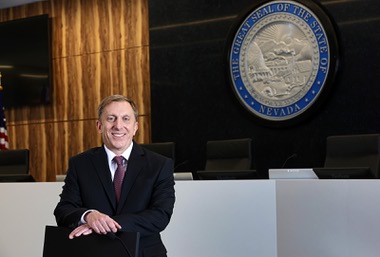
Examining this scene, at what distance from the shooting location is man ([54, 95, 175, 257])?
6.61 ft

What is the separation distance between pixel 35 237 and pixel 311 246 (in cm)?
194

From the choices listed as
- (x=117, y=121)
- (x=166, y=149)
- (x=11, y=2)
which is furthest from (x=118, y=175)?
(x=11, y=2)

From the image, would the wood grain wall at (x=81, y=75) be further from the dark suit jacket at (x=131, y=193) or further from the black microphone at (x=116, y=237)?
the black microphone at (x=116, y=237)

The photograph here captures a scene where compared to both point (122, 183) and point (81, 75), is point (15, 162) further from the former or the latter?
point (122, 183)

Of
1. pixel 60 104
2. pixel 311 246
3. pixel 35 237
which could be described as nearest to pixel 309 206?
pixel 311 246

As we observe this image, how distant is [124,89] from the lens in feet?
23.3

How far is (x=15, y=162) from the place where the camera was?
5.75 meters

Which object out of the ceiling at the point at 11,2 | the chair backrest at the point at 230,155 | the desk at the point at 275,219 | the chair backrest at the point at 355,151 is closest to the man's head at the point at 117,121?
the desk at the point at 275,219

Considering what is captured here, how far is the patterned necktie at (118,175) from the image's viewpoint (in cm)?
209

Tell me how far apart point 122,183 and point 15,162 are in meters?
4.00

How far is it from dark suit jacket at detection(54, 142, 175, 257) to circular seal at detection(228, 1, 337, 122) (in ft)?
12.5

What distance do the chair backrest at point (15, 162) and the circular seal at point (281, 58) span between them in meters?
2.41

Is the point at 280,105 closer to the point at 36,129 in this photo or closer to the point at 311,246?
the point at 311,246

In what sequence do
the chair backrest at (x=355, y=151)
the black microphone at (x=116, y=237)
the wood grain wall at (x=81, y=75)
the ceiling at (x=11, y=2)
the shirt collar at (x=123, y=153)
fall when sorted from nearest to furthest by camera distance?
the black microphone at (x=116, y=237) → the shirt collar at (x=123, y=153) → the chair backrest at (x=355, y=151) → the wood grain wall at (x=81, y=75) → the ceiling at (x=11, y=2)
